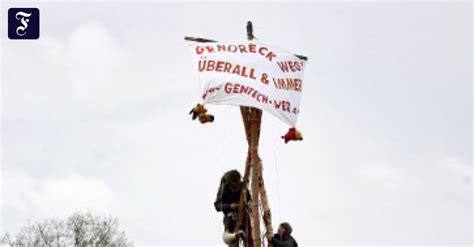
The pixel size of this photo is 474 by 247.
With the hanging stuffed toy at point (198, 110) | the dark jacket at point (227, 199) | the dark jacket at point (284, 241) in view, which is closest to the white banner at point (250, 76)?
the hanging stuffed toy at point (198, 110)

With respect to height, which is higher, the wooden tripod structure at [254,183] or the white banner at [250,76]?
the white banner at [250,76]

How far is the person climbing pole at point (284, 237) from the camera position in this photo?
40.1 ft

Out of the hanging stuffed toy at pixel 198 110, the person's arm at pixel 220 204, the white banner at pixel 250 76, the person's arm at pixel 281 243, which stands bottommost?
the person's arm at pixel 281 243

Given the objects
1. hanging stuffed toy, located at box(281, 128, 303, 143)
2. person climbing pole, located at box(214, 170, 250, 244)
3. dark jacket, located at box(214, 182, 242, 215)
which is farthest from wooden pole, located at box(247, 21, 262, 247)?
hanging stuffed toy, located at box(281, 128, 303, 143)

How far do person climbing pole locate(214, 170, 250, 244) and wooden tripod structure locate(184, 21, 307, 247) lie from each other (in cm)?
7

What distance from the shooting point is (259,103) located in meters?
12.7

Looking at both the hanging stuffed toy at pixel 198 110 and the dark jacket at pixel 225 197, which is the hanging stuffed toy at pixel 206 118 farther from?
the dark jacket at pixel 225 197

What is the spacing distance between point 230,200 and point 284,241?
1.10 meters

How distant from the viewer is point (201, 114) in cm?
1217

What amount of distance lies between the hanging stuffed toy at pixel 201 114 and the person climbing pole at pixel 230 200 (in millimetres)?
983

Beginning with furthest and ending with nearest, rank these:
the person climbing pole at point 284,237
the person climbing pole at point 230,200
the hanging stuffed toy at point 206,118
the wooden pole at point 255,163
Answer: the person climbing pole at point 230,200 → the wooden pole at point 255,163 → the person climbing pole at point 284,237 → the hanging stuffed toy at point 206,118

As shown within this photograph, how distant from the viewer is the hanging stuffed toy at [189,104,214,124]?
478 inches

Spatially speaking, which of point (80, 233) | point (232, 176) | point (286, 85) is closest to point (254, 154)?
point (232, 176)

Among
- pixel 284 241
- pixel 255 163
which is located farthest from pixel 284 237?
pixel 255 163
